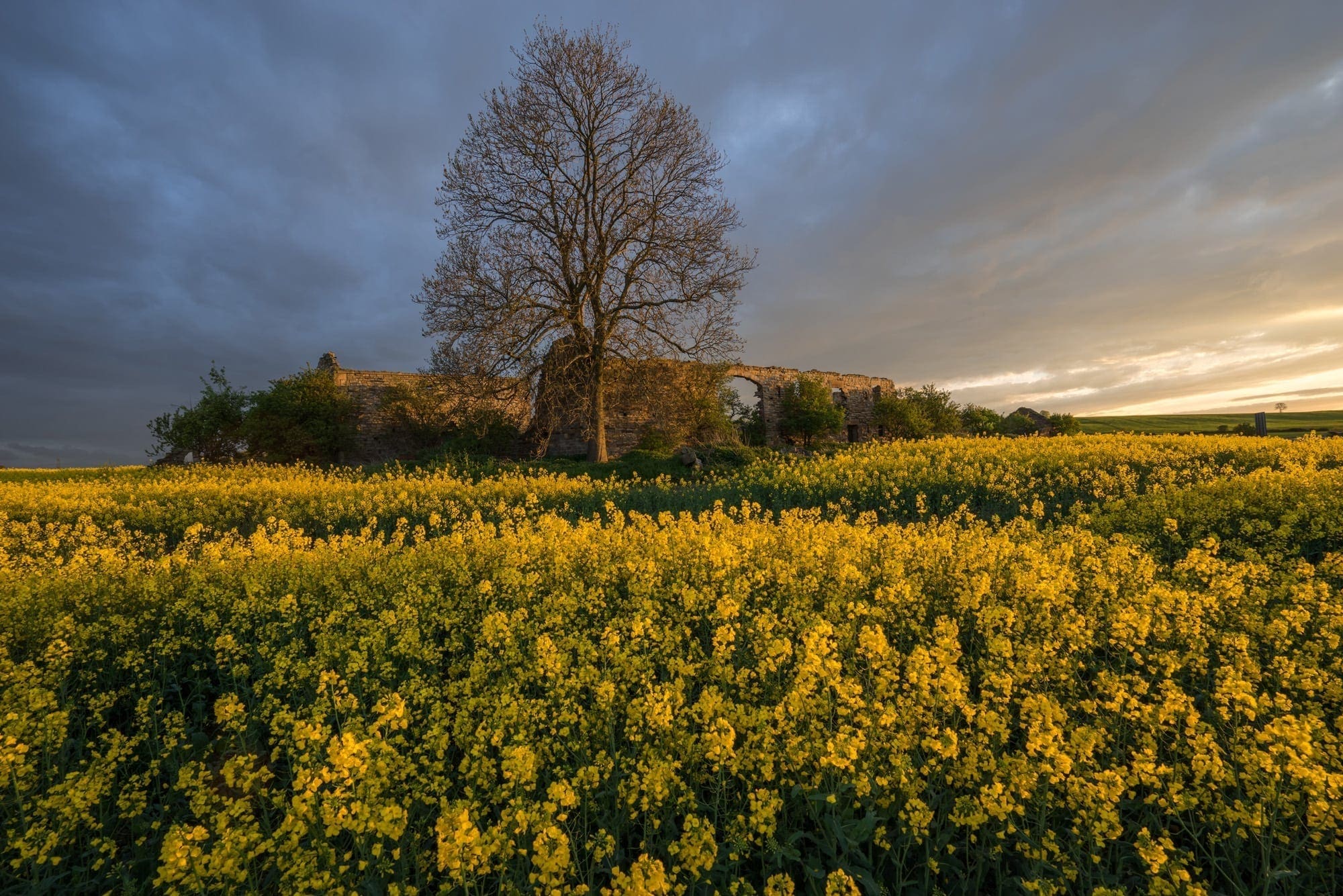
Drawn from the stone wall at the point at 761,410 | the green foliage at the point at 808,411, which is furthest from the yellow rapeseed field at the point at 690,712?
the green foliage at the point at 808,411

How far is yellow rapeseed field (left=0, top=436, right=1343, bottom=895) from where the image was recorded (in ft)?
7.63

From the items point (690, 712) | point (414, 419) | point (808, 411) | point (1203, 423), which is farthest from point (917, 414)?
point (690, 712)

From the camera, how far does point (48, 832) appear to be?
2549mm

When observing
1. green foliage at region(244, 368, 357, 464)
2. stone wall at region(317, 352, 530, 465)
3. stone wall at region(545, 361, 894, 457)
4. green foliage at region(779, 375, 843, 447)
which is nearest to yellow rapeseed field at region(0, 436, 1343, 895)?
stone wall at region(545, 361, 894, 457)

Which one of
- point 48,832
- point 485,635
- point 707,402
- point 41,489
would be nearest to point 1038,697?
point 485,635

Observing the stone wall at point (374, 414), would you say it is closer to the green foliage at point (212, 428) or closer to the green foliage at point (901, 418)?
the green foliage at point (212, 428)

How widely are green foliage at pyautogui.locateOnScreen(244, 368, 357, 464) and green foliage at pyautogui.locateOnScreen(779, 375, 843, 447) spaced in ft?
73.8

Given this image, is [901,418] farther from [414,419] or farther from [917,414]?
[414,419]

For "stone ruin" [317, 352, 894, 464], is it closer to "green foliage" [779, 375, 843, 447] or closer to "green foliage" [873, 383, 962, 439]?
"green foliage" [779, 375, 843, 447]

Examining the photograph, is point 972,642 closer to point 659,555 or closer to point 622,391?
point 659,555

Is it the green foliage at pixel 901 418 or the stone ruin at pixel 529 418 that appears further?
the green foliage at pixel 901 418

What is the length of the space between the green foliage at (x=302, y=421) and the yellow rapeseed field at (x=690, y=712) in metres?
19.9

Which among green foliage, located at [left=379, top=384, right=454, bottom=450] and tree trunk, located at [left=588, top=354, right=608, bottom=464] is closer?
tree trunk, located at [left=588, top=354, right=608, bottom=464]

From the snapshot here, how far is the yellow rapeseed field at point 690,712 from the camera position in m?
2.32
